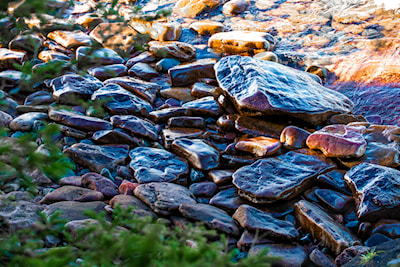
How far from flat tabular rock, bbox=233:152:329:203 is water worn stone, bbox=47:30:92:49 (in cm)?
433

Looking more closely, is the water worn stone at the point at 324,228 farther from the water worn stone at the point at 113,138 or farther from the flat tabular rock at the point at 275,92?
the water worn stone at the point at 113,138

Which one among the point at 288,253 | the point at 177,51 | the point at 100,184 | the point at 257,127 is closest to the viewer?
the point at 288,253

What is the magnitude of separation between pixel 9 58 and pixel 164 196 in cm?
403

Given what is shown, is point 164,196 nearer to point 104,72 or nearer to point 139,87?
point 139,87

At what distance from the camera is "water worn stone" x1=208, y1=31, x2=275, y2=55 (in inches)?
257

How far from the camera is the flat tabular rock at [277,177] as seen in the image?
332cm

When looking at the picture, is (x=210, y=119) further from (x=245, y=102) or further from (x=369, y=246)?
Result: (x=369, y=246)

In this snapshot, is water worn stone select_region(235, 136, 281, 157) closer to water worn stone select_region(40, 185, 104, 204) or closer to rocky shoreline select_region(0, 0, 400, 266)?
rocky shoreline select_region(0, 0, 400, 266)

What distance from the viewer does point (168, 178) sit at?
3684mm

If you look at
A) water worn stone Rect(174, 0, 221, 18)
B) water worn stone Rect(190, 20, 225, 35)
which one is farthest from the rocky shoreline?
water worn stone Rect(174, 0, 221, 18)

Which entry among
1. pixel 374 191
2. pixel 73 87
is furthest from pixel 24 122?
pixel 374 191

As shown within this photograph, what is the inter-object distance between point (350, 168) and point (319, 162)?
0.99 feet

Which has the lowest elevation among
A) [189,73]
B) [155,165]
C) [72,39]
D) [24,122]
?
[155,165]

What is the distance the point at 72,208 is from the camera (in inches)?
119
